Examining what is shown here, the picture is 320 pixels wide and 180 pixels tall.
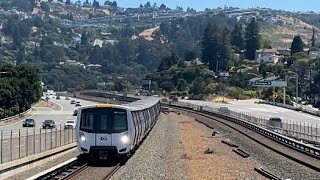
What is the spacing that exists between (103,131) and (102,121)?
482mm

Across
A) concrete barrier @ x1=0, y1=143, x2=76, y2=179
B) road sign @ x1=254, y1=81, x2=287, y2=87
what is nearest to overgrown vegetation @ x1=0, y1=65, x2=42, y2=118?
road sign @ x1=254, y1=81, x2=287, y2=87

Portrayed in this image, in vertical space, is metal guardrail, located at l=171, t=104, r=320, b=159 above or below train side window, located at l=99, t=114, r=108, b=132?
below

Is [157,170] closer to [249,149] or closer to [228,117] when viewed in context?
[249,149]

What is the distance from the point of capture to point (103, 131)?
33906 millimetres

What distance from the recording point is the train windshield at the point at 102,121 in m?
34.0

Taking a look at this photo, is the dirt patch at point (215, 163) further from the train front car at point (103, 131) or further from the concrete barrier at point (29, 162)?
the concrete barrier at point (29, 162)

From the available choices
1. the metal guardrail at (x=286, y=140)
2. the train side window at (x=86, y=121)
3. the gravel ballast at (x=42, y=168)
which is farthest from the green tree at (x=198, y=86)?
the train side window at (x=86, y=121)

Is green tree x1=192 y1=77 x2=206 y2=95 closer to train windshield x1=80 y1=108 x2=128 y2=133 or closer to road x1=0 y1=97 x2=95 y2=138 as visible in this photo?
road x1=0 y1=97 x2=95 y2=138

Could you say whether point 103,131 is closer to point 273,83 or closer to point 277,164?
point 277,164

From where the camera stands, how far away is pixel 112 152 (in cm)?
3403

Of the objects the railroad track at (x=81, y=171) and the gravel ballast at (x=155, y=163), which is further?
the gravel ballast at (x=155, y=163)

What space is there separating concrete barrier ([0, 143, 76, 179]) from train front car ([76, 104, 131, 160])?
226 centimetres

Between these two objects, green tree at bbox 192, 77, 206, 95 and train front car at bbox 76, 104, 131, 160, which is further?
green tree at bbox 192, 77, 206, 95

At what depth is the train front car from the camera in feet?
111
